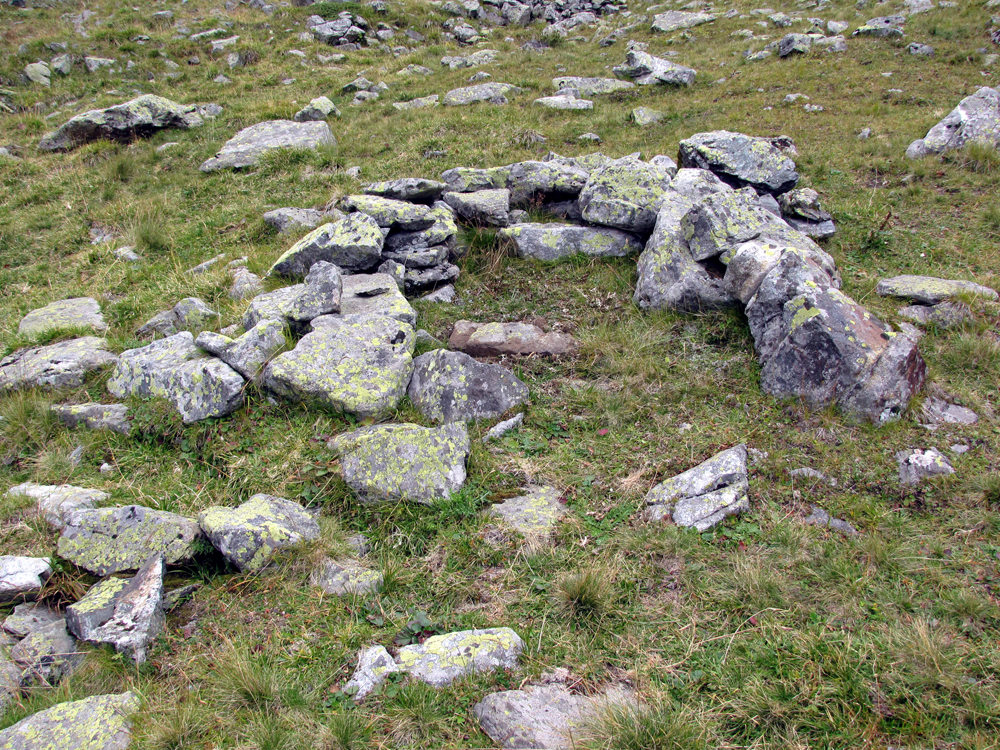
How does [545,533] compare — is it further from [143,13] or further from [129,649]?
[143,13]

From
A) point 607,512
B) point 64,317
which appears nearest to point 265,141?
point 64,317

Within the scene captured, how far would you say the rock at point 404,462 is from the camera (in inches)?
205

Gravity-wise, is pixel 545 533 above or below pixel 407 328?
below

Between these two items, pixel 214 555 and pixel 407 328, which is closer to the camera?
pixel 214 555

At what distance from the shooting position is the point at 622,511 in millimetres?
5027

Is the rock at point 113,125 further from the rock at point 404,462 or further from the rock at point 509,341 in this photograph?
the rock at point 404,462

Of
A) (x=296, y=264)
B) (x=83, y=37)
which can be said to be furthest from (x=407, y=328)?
(x=83, y=37)

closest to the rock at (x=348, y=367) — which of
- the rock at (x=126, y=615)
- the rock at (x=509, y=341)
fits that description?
the rock at (x=509, y=341)

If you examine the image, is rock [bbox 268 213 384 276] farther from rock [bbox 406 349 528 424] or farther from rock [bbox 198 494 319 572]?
rock [bbox 198 494 319 572]

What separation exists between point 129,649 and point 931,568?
227 inches

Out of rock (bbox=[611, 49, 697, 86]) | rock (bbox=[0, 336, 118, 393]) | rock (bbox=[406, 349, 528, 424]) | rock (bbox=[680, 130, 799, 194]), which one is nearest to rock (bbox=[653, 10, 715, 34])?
rock (bbox=[611, 49, 697, 86])

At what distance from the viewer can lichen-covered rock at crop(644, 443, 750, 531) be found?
4.80m

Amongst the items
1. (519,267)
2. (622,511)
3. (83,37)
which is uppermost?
(83,37)

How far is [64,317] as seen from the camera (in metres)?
8.15
